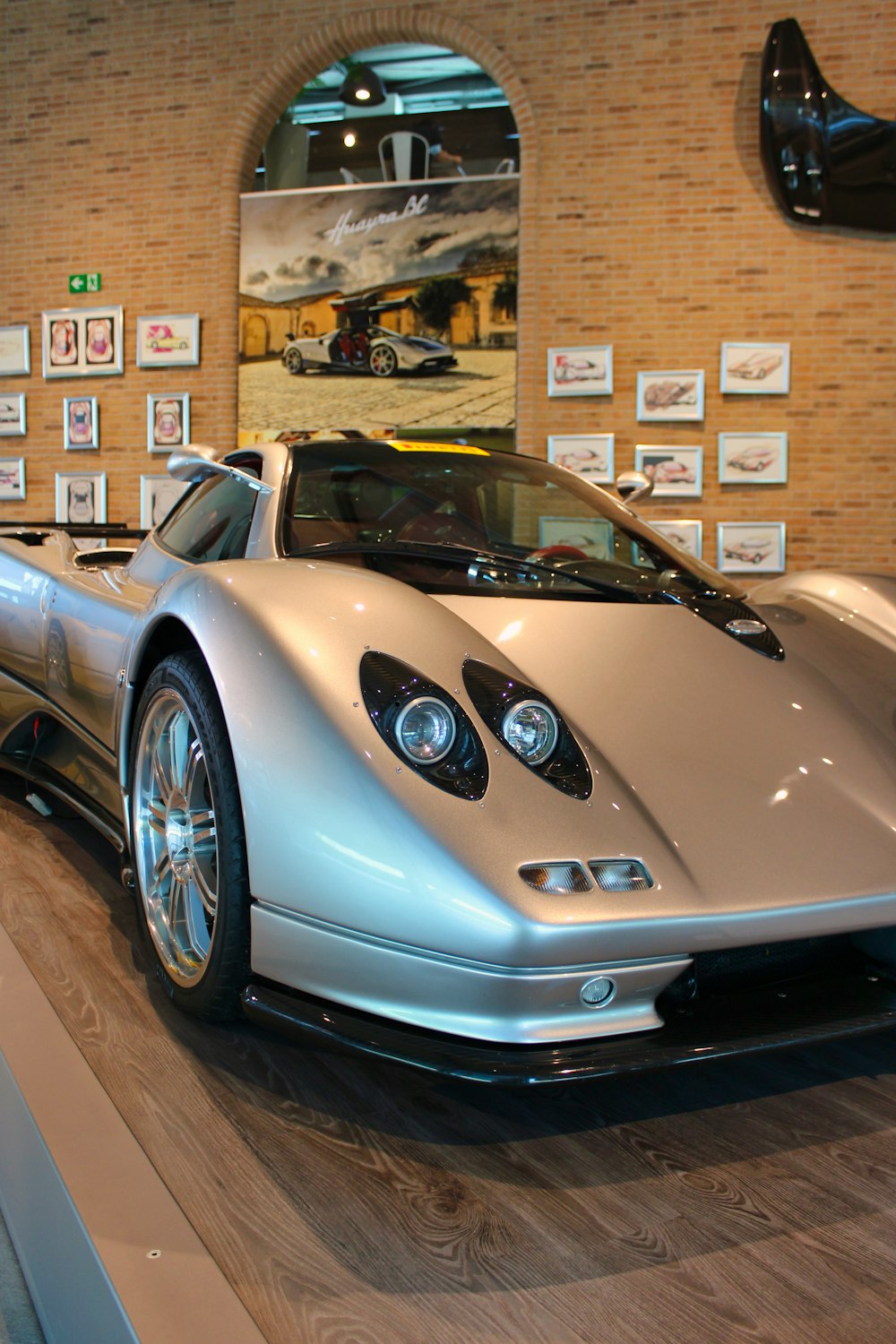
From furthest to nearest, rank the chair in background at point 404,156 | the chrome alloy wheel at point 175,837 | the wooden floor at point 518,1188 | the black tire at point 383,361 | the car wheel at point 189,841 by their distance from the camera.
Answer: the chair in background at point 404,156 < the black tire at point 383,361 < the chrome alloy wheel at point 175,837 < the car wheel at point 189,841 < the wooden floor at point 518,1188

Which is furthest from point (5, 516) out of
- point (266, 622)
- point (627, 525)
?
point (266, 622)

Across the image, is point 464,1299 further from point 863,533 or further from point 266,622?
point 863,533

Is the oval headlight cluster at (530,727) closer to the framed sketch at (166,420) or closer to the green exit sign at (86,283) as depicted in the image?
the framed sketch at (166,420)

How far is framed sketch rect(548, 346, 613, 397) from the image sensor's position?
738cm

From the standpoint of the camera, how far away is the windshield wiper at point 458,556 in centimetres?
203

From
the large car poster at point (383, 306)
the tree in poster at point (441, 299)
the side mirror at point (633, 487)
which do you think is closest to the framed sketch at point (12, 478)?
the large car poster at point (383, 306)

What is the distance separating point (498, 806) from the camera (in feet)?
4.45

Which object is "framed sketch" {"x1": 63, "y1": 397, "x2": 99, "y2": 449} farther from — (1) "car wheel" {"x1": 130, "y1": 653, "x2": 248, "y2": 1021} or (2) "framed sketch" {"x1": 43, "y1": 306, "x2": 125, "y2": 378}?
(1) "car wheel" {"x1": 130, "y1": 653, "x2": 248, "y2": 1021}

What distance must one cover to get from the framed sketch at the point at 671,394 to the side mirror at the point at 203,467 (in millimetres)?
5304

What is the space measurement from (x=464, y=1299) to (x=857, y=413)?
277 inches

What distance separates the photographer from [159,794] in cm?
191

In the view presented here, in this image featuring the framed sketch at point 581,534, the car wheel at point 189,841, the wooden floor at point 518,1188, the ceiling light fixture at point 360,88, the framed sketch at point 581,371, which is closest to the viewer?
the wooden floor at point 518,1188

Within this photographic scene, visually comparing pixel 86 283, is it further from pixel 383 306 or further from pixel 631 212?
pixel 631 212

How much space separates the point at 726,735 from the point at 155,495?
731 cm
